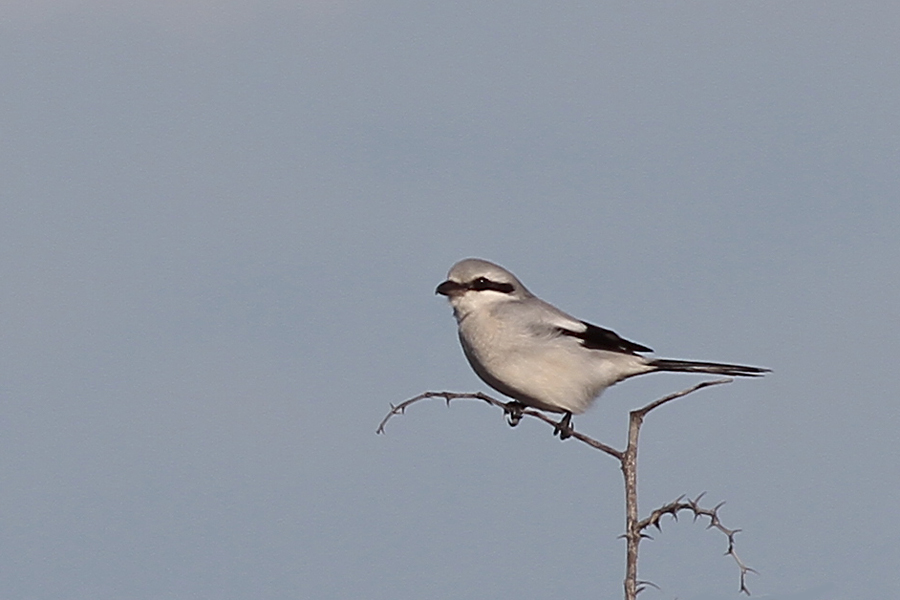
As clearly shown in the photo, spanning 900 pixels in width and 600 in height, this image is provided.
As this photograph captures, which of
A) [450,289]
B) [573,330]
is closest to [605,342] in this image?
[573,330]

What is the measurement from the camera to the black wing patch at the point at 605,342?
6676 millimetres

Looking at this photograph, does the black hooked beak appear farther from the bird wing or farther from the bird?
the bird wing

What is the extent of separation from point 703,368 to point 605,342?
54 cm

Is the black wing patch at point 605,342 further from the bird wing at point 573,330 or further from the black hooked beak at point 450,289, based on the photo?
the black hooked beak at point 450,289

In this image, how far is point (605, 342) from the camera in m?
6.70

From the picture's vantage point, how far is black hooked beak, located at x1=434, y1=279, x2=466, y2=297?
6.63m

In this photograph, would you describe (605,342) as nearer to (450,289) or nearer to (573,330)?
(573,330)

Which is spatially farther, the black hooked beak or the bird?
the black hooked beak

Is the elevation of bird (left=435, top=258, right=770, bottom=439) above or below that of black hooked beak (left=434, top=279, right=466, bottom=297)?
below

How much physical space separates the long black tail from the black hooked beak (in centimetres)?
105

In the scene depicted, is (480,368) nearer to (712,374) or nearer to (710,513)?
(712,374)

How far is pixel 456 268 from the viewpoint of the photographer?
6.71 m

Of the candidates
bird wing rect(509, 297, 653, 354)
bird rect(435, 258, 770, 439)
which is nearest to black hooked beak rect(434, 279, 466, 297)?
bird rect(435, 258, 770, 439)

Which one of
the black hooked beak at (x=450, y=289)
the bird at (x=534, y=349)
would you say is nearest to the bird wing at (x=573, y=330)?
the bird at (x=534, y=349)
